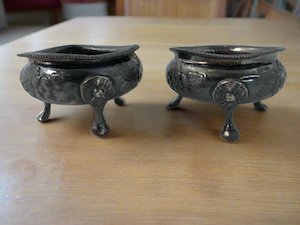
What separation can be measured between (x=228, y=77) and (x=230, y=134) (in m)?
0.07

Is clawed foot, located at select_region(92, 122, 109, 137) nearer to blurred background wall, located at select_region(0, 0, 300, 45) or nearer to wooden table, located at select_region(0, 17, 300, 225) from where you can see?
wooden table, located at select_region(0, 17, 300, 225)

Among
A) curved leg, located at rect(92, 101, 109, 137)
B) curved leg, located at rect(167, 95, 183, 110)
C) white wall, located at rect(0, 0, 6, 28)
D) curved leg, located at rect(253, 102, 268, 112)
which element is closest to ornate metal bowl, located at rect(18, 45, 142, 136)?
curved leg, located at rect(92, 101, 109, 137)

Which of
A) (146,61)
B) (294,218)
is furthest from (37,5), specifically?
(294,218)

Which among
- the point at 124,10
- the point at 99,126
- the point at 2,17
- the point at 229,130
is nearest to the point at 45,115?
the point at 99,126

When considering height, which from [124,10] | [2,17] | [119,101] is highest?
[119,101]

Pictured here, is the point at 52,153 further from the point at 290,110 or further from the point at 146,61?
the point at 146,61

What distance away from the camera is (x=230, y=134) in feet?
1.34

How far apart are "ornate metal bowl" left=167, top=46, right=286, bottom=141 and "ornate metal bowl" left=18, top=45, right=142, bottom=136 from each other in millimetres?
75

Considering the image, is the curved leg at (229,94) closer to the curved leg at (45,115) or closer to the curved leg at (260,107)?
the curved leg at (260,107)

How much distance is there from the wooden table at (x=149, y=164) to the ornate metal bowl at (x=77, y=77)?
0.06 meters

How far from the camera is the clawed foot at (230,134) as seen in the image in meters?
0.41

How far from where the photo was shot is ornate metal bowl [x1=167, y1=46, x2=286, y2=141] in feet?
1.26

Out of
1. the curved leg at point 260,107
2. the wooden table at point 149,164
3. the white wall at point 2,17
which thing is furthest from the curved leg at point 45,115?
the white wall at point 2,17

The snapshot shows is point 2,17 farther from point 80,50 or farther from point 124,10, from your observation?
point 80,50
